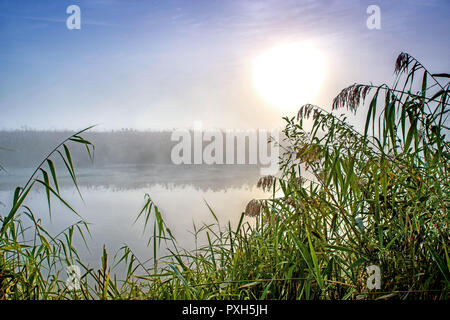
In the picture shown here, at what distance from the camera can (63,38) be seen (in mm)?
1489

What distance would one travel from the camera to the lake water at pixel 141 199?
1676 mm

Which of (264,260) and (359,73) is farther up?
(359,73)

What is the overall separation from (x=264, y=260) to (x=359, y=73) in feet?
3.45

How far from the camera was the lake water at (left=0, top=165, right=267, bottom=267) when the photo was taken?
1.68 metres

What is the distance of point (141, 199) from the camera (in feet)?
5.72

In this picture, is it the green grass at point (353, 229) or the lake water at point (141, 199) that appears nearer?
the green grass at point (353, 229)

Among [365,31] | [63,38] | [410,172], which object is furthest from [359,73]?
[63,38]

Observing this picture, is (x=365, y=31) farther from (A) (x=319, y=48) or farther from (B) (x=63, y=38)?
(B) (x=63, y=38)

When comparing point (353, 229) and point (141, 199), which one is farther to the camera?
point (141, 199)

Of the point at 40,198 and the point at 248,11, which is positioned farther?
the point at 40,198

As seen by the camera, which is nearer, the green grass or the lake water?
the green grass
